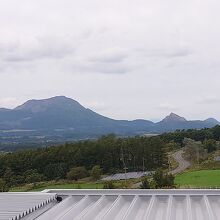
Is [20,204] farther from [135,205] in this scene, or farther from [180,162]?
[180,162]

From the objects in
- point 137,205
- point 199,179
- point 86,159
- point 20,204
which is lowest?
point 199,179

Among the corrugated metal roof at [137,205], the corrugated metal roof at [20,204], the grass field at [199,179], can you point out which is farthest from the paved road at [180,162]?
the corrugated metal roof at [20,204]

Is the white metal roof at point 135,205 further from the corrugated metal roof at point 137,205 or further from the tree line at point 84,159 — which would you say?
the tree line at point 84,159

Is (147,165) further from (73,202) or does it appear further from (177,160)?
(73,202)

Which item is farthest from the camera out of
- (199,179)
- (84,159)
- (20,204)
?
(84,159)

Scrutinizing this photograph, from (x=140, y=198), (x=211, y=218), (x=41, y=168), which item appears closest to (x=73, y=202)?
(x=140, y=198)

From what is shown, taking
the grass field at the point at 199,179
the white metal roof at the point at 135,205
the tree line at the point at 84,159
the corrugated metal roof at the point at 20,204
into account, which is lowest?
the grass field at the point at 199,179

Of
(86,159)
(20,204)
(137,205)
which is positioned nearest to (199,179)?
(86,159)
